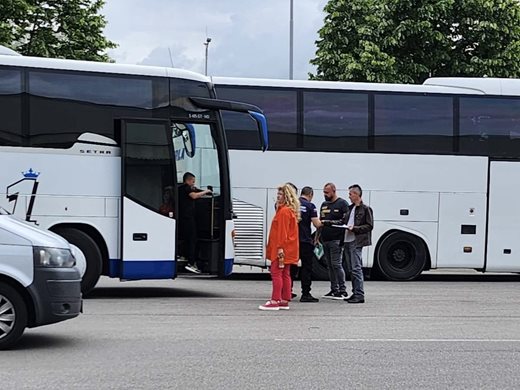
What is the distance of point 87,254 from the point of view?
1344cm

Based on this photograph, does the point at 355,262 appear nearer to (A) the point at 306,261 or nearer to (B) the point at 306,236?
(A) the point at 306,261

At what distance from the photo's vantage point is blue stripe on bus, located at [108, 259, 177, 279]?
44.7 ft

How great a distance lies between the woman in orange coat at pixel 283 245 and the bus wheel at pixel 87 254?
2.74 m

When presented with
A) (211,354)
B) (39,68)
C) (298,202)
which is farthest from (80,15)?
(211,354)

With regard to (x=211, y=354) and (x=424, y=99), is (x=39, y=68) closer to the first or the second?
(x=211, y=354)

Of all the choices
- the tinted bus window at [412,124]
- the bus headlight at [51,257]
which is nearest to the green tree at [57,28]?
the tinted bus window at [412,124]

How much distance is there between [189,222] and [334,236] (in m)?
2.47

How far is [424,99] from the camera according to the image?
18.2 metres

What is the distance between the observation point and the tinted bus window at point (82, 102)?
13633 mm

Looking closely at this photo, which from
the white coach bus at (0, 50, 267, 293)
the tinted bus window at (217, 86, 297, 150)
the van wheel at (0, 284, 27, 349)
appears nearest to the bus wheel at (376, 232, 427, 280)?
the tinted bus window at (217, 86, 297, 150)

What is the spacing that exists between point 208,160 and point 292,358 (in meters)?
6.43

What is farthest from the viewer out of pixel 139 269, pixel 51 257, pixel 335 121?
pixel 335 121

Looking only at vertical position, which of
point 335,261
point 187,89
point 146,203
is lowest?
point 335,261

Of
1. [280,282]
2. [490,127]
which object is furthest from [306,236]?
[490,127]
